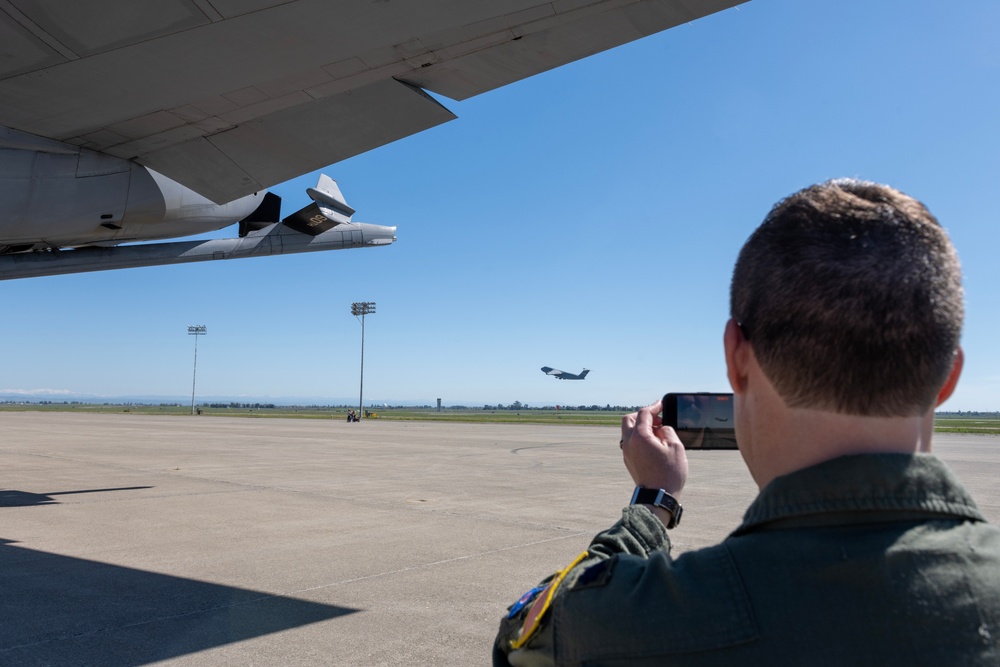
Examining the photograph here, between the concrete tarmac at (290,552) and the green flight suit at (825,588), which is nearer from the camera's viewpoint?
the green flight suit at (825,588)

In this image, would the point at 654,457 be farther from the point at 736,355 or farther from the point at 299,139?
the point at 299,139

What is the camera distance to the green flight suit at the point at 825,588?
1013 mm

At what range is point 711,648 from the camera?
1.04 m

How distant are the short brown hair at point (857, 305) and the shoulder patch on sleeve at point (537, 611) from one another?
1.63ft

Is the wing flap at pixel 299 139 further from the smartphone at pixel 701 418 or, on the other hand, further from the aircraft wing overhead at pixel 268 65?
the smartphone at pixel 701 418

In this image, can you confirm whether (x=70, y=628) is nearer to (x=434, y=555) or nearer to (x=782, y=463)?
(x=434, y=555)

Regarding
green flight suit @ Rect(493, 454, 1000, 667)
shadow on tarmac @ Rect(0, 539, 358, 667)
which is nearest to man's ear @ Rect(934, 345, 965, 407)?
green flight suit @ Rect(493, 454, 1000, 667)

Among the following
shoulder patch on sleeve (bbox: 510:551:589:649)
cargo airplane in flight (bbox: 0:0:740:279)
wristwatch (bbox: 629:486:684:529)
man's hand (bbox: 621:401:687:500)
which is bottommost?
shoulder patch on sleeve (bbox: 510:551:589:649)

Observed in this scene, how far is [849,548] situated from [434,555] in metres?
6.37

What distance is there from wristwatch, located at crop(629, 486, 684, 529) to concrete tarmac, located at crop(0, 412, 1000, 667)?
3.19 m

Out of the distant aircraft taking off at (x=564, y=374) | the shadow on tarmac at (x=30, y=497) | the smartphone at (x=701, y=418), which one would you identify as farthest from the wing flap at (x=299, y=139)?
the distant aircraft taking off at (x=564, y=374)

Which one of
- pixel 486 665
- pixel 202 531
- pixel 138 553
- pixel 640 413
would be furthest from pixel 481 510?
pixel 640 413

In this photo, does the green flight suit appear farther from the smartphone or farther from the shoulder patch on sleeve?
the smartphone

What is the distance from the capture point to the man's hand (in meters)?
1.57
